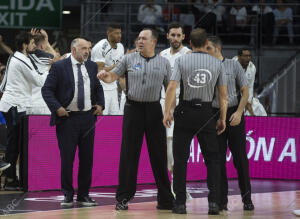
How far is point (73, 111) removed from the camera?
965cm

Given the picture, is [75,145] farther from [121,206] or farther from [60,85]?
[121,206]

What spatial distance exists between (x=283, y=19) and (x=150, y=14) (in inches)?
138

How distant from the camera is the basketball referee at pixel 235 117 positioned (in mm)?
9186

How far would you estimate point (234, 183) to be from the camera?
41.8 feet

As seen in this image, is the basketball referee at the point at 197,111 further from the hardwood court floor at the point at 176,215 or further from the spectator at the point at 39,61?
the spectator at the point at 39,61

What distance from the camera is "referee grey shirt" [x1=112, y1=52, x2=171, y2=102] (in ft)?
30.2

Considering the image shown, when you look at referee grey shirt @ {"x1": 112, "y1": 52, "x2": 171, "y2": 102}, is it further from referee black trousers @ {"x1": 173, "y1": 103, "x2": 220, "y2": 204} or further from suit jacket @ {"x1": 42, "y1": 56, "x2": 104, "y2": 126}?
suit jacket @ {"x1": 42, "y1": 56, "x2": 104, "y2": 126}

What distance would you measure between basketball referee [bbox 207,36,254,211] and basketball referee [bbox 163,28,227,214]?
27 cm

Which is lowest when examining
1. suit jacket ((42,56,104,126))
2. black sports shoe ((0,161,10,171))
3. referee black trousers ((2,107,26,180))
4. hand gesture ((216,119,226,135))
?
black sports shoe ((0,161,10,171))

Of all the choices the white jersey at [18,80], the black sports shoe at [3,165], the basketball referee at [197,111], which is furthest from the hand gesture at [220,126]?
the white jersey at [18,80]

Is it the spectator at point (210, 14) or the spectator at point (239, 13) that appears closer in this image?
the spectator at point (210, 14)

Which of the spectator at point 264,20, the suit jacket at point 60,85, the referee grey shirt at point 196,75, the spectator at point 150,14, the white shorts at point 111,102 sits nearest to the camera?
the referee grey shirt at point 196,75

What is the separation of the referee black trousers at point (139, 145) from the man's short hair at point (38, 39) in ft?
9.71

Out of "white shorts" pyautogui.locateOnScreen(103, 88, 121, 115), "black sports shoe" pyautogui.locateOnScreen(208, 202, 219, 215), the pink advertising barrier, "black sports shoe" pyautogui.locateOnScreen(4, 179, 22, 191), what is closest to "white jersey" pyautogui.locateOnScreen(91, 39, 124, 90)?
"white shorts" pyautogui.locateOnScreen(103, 88, 121, 115)
